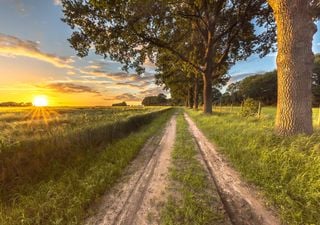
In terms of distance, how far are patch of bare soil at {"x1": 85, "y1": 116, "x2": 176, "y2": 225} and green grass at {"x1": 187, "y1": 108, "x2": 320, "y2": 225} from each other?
2.15 metres

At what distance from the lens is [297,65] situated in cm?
711

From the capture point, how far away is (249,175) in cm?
532

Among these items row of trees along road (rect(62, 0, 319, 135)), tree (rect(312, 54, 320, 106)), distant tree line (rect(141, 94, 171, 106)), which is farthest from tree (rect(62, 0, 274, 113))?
distant tree line (rect(141, 94, 171, 106))

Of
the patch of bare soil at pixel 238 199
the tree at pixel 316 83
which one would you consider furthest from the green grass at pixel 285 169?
the tree at pixel 316 83

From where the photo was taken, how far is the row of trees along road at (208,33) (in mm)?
7102

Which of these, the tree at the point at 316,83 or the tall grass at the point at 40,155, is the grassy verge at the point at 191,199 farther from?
the tree at the point at 316,83

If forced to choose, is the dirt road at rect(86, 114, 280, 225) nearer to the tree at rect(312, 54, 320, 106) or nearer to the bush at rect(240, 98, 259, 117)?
the bush at rect(240, 98, 259, 117)

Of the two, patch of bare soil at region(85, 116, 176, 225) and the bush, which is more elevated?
the bush

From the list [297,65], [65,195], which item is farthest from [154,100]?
[65,195]

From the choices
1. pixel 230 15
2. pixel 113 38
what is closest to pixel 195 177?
pixel 113 38

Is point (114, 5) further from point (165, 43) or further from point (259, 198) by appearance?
point (259, 198)

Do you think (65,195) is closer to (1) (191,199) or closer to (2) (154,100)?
(1) (191,199)

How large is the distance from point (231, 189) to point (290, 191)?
1143 mm

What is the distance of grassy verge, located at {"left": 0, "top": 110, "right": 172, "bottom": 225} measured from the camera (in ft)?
11.9
